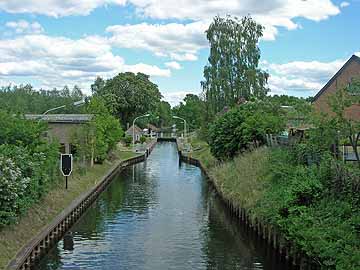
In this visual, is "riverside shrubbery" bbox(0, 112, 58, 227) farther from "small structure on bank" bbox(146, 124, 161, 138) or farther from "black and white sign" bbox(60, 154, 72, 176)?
"small structure on bank" bbox(146, 124, 161, 138)

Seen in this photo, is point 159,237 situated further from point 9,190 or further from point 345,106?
point 345,106

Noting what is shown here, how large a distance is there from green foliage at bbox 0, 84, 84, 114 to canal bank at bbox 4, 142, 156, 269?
51510 mm

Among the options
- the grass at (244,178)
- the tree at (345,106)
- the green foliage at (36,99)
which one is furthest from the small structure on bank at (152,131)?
the tree at (345,106)

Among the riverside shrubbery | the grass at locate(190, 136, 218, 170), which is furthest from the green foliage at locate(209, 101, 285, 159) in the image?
the riverside shrubbery

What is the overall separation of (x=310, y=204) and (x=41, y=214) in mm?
12286

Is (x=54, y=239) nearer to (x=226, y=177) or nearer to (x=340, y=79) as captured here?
(x=226, y=177)

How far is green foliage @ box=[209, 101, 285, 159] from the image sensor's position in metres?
40.6

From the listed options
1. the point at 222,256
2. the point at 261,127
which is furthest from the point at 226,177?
the point at 222,256

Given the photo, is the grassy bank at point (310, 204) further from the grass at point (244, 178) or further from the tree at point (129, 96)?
the tree at point (129, 96)

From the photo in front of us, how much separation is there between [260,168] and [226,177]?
6.59 metres

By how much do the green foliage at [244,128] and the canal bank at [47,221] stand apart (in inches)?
405

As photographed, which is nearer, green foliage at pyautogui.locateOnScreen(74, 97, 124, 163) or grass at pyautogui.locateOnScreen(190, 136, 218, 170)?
green foliage at pyautogui.locateOnScreen(74, 97, 124, 163)

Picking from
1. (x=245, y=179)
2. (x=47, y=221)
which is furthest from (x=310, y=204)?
(x=47, y=221)

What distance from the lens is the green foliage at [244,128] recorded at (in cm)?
4056
